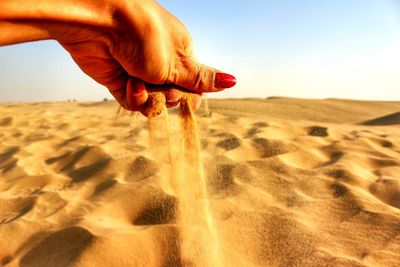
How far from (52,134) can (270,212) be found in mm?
3132

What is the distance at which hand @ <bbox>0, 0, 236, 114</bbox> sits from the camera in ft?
3.83

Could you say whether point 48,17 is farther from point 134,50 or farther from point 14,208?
point 14,208

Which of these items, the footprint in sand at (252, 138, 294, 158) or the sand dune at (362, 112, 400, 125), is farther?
the sand dune at (362, 112, 400, 125)

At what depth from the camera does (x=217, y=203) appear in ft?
7.20

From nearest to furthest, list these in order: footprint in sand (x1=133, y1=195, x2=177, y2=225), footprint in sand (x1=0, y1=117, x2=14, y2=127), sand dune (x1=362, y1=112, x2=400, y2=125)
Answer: footprint in sand (x1=133, y1=195, x2=177, y2=225), footprint in sand (x1=0, y1=117, x2=14, y2=127), sand dune (x1=362, y1=112, x2=400, y2=125)

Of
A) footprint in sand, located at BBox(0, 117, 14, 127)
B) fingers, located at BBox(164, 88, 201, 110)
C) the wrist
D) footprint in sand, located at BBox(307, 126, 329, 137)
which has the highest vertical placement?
the wrist

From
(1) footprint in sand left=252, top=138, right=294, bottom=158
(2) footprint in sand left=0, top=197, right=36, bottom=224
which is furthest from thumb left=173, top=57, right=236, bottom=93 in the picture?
(1) footprint in sand left=252, top=138, right=294, bottom=158

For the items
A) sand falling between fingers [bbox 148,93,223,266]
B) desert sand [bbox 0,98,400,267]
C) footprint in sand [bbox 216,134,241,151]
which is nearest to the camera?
sand falling between fingers [bbox 148,93,223,266]

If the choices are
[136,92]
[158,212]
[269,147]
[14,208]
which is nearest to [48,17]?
[136,92]

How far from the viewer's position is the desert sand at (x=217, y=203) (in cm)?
179

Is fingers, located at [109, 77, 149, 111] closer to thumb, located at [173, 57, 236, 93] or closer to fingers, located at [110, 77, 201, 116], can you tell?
fingers, located at [110, 77, 201, 116]

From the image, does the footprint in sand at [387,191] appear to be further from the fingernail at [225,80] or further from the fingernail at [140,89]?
the fingernail at [140,89]

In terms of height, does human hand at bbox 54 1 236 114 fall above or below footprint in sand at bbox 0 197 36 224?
above

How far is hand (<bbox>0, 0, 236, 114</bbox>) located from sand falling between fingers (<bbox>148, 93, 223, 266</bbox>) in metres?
0.08
